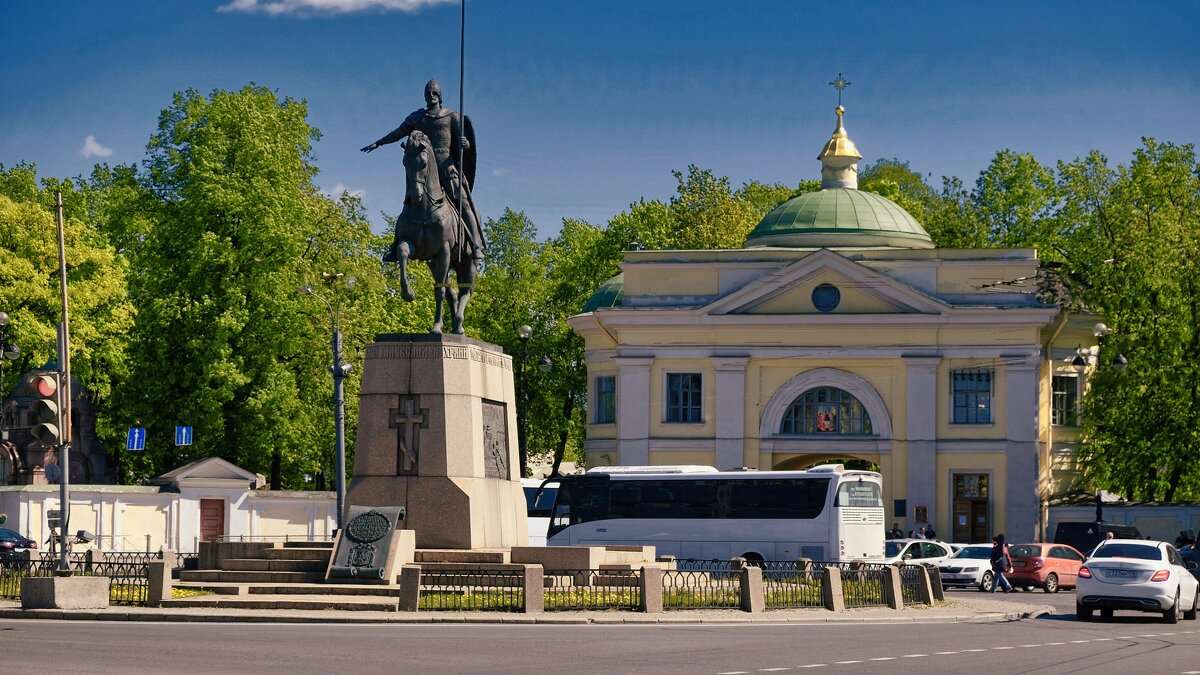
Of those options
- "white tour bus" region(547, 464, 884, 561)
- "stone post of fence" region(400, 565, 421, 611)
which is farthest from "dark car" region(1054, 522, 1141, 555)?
"stone post of fence" region(400, 565, 421, 611)

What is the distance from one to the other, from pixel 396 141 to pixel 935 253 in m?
35.4

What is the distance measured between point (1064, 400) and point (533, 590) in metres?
43.2

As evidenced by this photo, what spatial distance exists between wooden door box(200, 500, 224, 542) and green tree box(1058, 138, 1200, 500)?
27.2 metres

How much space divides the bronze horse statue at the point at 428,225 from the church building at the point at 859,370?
33.0 metres

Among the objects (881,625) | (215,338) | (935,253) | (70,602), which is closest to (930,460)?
(935,253)

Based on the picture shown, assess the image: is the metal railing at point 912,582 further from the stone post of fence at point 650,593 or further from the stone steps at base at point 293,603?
the stone steps at base at point 293,603

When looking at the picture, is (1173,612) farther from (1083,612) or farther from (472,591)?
(472,591)

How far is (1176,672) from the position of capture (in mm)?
20031

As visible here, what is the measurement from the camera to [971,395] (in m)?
62.4

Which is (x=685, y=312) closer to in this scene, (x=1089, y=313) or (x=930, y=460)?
(x=930, y=460)

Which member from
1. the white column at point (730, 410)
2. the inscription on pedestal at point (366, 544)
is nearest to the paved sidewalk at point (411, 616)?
the inscription on pedestal at point (366, 544)

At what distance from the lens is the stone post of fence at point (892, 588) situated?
31438 mm

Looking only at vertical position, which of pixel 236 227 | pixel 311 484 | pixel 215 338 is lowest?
pixel 311 484

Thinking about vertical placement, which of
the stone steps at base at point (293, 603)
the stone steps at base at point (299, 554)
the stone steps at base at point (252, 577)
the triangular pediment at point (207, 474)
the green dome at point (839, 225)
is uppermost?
the green dome at point (839, 225)
